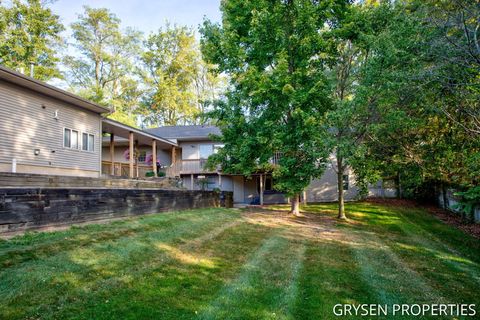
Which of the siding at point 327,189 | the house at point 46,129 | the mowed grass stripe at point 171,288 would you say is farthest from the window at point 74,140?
the siding at point 327,189

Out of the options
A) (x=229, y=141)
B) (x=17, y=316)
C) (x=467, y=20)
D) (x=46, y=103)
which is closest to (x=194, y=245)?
(x=17, y=316)

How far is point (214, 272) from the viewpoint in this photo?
5664mm

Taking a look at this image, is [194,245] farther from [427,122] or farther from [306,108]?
[427,122]

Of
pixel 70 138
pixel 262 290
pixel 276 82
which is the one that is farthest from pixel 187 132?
pixel 262 290

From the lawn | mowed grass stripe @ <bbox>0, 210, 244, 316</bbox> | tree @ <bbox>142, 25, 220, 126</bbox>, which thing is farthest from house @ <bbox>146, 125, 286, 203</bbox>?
mowed grass stripe @ <bbox>0, 210, 244, 316</bbox>

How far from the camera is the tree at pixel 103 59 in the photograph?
97.9ft

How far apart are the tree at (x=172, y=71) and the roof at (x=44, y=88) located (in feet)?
66.1

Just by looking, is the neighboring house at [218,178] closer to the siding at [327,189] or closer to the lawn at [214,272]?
the siding at [327,189]

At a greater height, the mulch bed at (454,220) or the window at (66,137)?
the window at (66,137)

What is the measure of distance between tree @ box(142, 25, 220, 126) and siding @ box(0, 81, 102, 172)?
67.0ft

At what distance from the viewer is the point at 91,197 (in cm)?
828

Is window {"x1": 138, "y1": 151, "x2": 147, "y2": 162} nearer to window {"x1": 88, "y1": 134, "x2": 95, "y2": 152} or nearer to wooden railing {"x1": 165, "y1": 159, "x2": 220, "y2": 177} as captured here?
wooden railing {"x1": 165, "y1": 159, "x2": 220, "y2": 177}

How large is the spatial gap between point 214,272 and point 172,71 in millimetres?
33030

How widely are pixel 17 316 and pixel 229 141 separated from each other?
10.7 m
